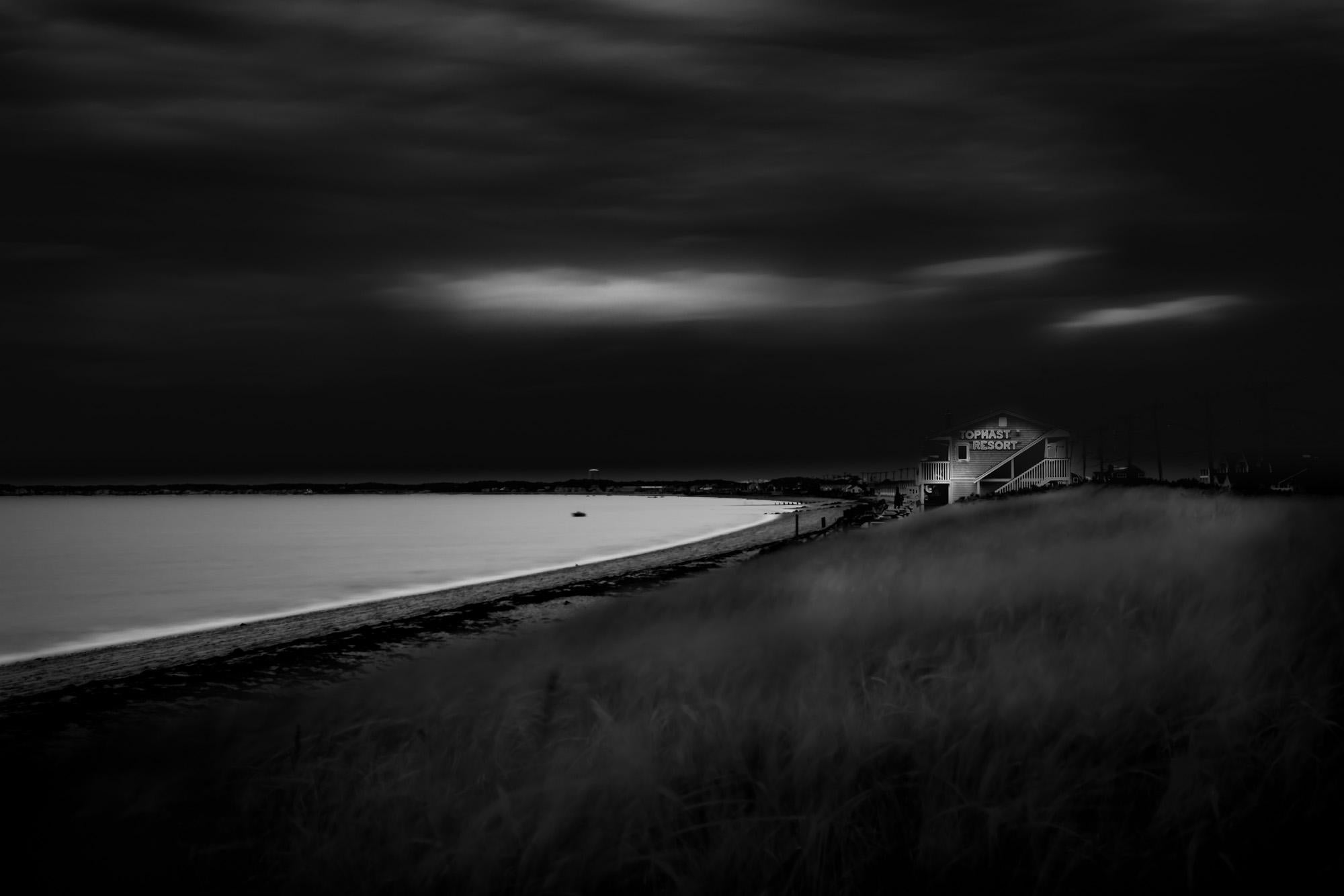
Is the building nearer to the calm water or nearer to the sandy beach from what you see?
the calm water

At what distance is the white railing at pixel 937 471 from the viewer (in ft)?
223

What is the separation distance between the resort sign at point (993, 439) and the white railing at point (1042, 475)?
8.84ft

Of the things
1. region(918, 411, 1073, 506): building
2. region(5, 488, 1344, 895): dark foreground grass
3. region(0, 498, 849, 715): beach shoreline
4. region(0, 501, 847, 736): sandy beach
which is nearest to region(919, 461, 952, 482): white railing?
region(918, 411, 1073, 506): building

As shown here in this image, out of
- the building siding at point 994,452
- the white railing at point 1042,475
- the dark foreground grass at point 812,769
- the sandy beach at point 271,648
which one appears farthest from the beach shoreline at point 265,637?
the building siding at point 994,452

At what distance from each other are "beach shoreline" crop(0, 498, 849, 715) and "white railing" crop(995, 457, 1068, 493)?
1177 inches

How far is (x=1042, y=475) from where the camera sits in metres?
61.5

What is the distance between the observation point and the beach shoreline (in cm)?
1998

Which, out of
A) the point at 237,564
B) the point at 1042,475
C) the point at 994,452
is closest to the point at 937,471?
the point at 994,452

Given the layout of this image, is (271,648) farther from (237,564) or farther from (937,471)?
(937,471)

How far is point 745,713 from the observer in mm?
6605

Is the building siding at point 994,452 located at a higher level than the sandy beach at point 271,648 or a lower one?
higher

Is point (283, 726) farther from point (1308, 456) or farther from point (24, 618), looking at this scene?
point (1308, 456)

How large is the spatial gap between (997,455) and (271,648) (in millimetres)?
54597

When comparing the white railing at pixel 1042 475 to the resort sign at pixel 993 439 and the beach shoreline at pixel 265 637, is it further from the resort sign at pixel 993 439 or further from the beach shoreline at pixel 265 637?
the beach shoreline at pixel 265 637
